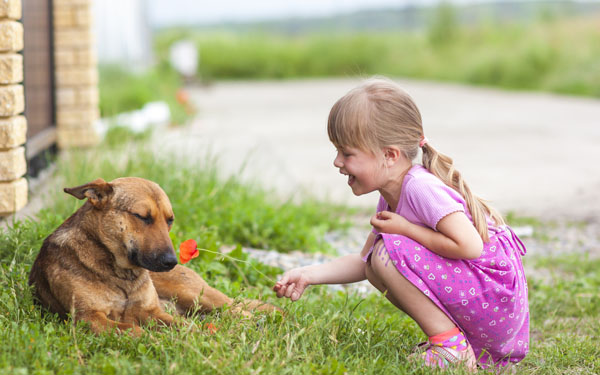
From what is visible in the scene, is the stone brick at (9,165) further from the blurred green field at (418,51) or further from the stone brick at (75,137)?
the blurred green field at (418,51)

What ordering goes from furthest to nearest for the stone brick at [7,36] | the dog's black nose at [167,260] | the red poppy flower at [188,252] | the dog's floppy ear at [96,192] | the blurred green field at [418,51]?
the blurred green field at [418,51]
the stone brick at [7,36]
the red poppy flower at [188,252]
the dog's floppy ear at [96,192]
the dog's black nose at [167,260]

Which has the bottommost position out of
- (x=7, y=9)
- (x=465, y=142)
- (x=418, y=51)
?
(x=418, y=51)

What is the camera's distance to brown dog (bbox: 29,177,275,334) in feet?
10.6

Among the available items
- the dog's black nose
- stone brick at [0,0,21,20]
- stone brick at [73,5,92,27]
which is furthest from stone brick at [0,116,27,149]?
stone brick at [73,5,92,27]

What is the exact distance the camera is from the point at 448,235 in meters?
3.29

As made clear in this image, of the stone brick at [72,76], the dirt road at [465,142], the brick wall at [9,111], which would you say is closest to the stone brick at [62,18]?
the stone brick at [72,76]

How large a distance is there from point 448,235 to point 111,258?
4.96 feet

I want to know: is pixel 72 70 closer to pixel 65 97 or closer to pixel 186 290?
pixel 65 97

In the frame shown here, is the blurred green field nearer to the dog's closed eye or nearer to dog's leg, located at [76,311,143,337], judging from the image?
the dog's closed eye

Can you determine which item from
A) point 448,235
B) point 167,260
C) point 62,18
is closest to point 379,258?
point 448,235

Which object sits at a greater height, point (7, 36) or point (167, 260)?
point (7, 36)

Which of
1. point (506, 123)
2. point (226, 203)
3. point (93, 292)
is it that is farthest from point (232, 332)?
point (506, 123)

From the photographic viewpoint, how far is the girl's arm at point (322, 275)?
362 cm

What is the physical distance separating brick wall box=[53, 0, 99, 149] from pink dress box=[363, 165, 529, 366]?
5397 millimetres
